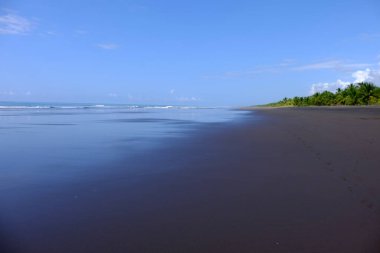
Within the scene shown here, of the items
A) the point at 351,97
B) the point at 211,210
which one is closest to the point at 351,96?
the point at 351,97

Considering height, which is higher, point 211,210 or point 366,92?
point 366,92

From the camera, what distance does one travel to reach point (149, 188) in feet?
15.7

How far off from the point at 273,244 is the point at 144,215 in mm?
1485

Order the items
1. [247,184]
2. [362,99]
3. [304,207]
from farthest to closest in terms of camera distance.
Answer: [362,99] → [247,184] → [304,207]

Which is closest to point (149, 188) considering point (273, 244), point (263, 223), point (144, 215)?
point (144, 215)

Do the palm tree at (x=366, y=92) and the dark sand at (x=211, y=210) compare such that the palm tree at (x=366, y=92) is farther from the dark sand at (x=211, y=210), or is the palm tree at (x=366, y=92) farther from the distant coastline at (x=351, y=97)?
the dark sand at (x=211, y=210)

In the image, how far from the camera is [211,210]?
3.90m

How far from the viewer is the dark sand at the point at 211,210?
3.03 meters

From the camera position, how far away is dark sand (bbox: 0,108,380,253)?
9.95ft

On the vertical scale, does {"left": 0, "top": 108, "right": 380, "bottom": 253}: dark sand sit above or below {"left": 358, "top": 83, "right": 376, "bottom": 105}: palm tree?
below

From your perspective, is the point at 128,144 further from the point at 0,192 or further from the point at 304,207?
the point at 304,207

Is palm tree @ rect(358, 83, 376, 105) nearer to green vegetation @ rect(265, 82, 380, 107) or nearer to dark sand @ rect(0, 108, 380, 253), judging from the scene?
green vegetation @ rect(265, 82, 380, 107)

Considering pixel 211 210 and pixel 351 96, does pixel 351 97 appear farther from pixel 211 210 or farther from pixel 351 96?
pixel 211 210

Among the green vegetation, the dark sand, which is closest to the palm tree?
the green vegetation
